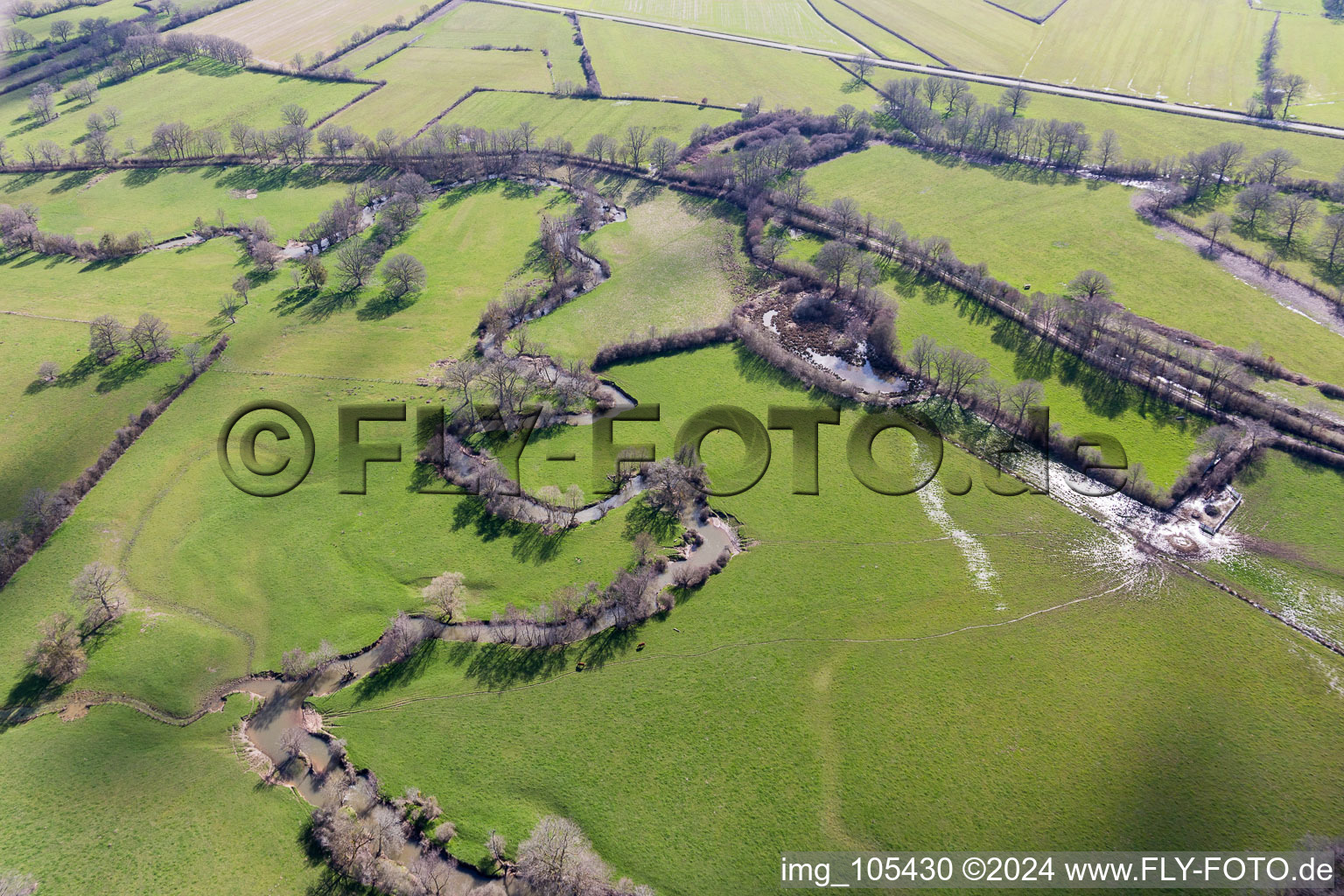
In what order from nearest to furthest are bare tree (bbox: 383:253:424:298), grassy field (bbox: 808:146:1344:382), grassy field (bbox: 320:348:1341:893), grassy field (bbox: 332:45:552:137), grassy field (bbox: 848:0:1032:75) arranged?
grassy field (bbox: 320:348:1341:893) < grassy field (bbox: 808:146:1344:382) < bare tree (bbox: 383:253:424:298) < grassy field (bbox: 332:45:552:137) < grassy field (bbox: 848:0:1032:75)

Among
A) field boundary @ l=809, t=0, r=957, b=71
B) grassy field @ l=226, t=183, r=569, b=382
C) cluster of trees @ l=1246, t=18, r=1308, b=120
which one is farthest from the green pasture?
grassy field @ l=226, t=183, r=569, b=382

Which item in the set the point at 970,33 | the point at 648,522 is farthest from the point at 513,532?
the point at 970,33

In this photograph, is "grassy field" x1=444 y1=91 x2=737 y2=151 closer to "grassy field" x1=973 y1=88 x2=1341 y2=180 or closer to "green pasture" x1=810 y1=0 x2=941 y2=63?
"green pasture" x1=810 y1=0 x2=941 y2=63

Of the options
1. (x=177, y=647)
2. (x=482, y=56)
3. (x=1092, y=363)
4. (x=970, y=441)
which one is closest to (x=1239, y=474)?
(x=1092, y=363)

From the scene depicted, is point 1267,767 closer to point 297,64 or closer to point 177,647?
point 177,647

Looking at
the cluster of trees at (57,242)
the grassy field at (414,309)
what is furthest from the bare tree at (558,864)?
the cluster of trees at (57,242)

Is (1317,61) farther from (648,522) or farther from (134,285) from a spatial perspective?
(134,285)

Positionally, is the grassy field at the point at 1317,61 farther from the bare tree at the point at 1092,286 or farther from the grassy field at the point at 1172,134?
the bare tree at the point at 1092,286
